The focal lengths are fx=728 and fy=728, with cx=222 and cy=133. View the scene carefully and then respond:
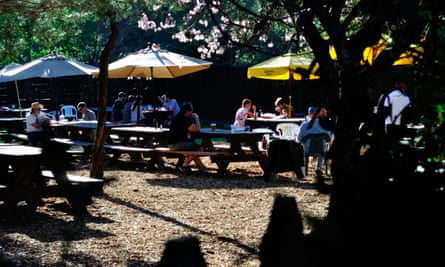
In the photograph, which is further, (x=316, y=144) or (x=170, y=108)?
(x=170, y=108)

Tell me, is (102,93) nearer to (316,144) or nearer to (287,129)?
(316,144)

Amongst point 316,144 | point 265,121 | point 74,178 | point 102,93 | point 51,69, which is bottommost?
point 316,144

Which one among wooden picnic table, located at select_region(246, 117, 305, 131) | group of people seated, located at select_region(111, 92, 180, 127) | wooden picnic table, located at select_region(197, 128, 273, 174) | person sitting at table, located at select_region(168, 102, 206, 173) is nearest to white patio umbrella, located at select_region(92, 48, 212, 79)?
group of people seated, located at select_region(111, 92, 180, 127)

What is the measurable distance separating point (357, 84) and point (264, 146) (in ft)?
41.4

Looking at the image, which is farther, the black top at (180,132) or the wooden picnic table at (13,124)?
the black top at (180,132)

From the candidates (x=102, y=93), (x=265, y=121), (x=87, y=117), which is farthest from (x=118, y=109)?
(x=102, y=93)

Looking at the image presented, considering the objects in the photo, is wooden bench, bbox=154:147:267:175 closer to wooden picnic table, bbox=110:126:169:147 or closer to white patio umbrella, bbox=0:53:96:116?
wooden picnic table, bbox=110:126:169:147

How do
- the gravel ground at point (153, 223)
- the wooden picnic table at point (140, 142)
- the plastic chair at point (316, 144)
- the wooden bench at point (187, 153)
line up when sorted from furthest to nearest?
the wooden picnic table at point (140, 142) → the wooden bench at point (187, 153) → the plastic chair at point (316, 144) → the gravel ground at point (153, 223)

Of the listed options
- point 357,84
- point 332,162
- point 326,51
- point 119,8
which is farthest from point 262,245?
point 119,8

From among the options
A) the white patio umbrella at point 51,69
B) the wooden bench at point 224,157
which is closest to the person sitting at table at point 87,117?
the white patio umbrella at point 51,69

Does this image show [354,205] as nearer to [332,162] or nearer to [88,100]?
[332,162]

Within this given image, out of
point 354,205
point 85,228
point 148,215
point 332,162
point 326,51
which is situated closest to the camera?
point 354,205

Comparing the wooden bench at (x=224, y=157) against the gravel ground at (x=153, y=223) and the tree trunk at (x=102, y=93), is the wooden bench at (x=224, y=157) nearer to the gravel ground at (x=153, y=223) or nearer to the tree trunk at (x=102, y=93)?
the gravel ground at (x=153, y=223)

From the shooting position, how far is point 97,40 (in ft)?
117
